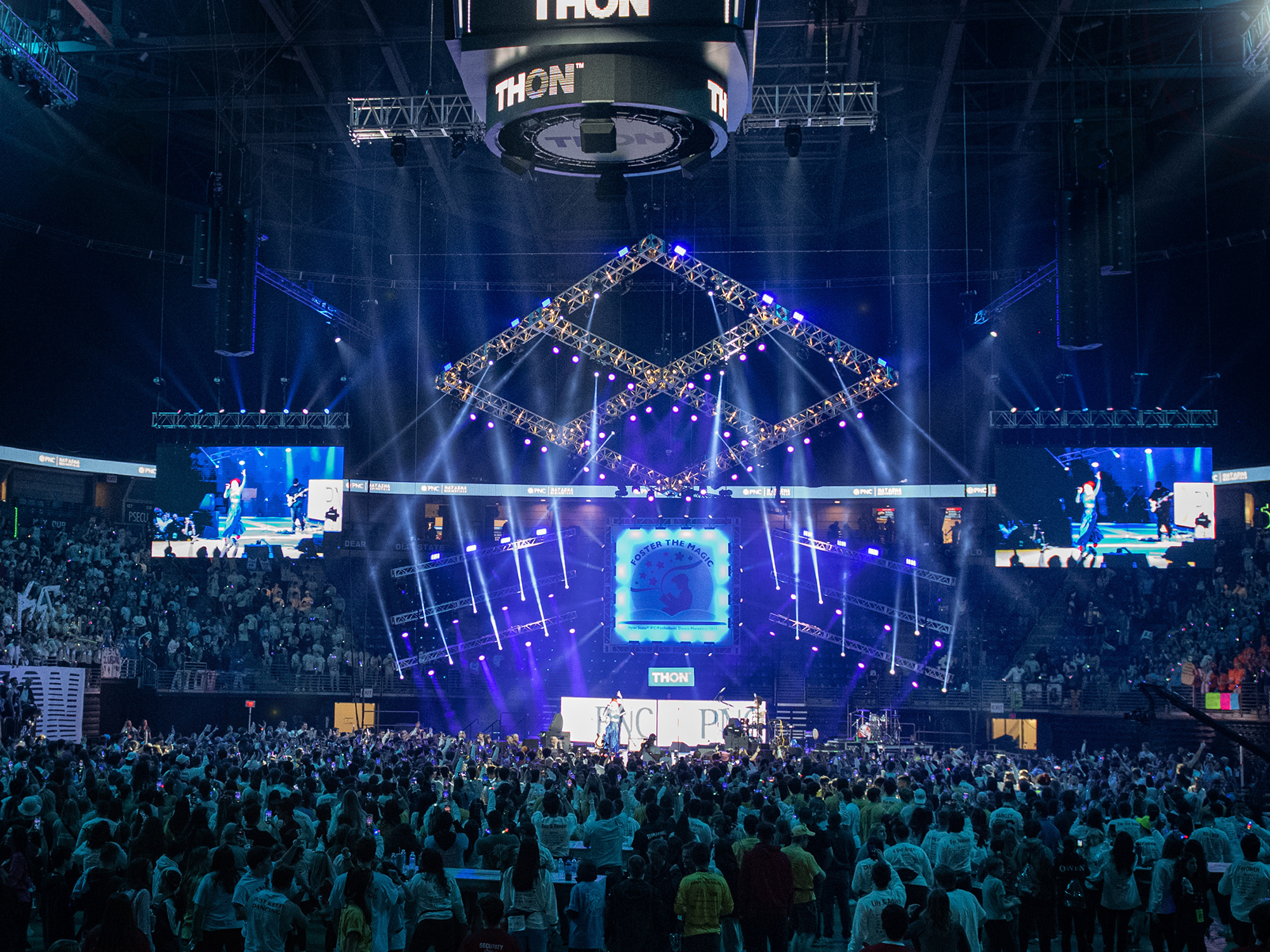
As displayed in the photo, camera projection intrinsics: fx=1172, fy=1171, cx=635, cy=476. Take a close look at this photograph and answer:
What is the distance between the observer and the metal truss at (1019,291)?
2286 cm

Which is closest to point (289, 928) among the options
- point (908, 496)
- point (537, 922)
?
point (537, 922)

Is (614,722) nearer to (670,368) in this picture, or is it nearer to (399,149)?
(670,368)

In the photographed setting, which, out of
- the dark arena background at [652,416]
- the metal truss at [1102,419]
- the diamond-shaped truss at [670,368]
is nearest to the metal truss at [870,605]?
the dark arena background at [652,416]

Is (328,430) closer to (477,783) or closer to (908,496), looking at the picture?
(908,496)

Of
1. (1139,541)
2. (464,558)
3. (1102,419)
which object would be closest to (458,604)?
(464,558)

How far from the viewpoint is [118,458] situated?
103 feet

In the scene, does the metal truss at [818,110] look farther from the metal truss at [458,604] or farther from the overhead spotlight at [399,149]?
the metal truss at [458,604]

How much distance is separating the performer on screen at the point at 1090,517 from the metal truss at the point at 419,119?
630 inches

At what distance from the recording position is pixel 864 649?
28422mm

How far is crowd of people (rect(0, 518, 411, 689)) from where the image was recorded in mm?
25328

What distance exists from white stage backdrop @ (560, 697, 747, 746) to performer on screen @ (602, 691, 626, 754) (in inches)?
8.0

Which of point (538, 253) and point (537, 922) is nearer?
point (537, 922)

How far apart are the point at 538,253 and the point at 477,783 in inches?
710

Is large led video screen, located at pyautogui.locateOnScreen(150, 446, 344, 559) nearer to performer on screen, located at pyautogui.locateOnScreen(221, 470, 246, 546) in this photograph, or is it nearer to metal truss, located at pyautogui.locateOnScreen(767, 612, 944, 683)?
performer on screen, located at pyautogui.locateOnScreen(221, 470, 246, 546)
